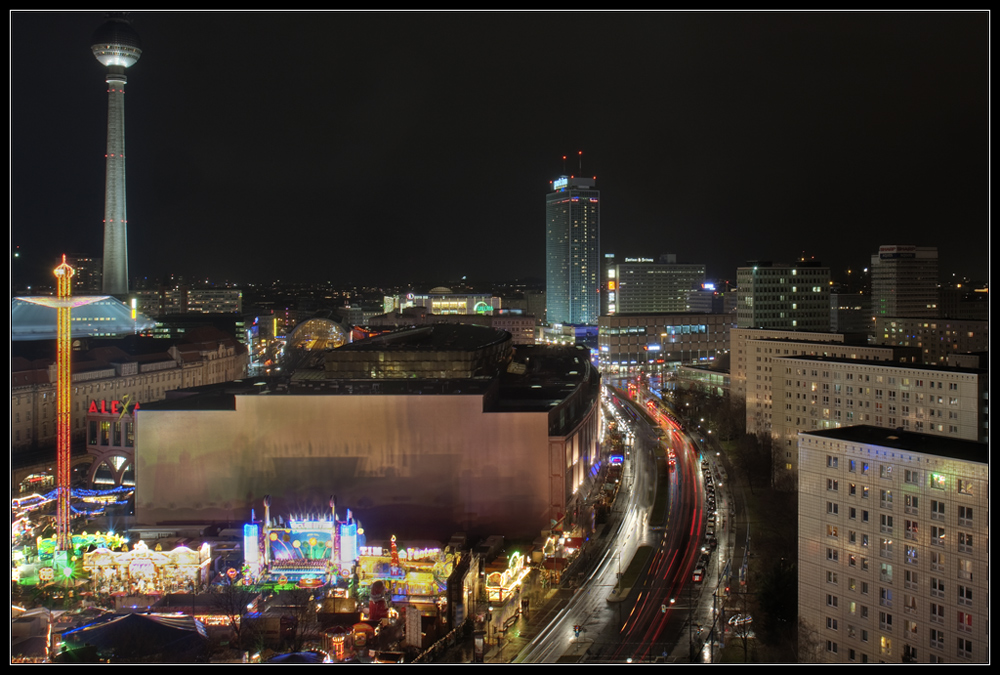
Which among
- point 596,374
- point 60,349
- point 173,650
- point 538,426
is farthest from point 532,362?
point 173,650

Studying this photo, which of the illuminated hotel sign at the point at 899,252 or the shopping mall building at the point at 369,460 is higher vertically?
the illuminated hotel sign at the point at 899,252

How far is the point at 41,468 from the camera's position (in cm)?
2070

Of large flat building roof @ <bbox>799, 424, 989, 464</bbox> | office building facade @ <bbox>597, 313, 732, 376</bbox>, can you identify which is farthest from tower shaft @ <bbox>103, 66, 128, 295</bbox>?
large flat building roof @ <bbox>799, 424, 989, 464</bbox>

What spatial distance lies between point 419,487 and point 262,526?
3.82 meters

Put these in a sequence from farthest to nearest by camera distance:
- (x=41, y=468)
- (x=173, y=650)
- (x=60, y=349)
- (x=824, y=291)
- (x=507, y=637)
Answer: (x=824, y=291) < (x=41, y=468) < (x=60, y=349) < (x=507, y=637) < (x=173, y=650)

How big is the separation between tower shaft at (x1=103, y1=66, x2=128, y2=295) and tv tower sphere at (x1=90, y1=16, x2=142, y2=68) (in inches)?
20.9

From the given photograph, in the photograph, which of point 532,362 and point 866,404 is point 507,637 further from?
point 532,362

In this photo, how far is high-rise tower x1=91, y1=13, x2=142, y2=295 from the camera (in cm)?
4191

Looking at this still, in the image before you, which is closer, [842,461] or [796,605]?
[842,461]

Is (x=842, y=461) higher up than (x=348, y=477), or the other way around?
(x=842, y=461)

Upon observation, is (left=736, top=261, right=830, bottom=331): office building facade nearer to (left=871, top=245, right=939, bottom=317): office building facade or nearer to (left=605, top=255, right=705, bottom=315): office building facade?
(left=871, top=245, right=939, bottom=317): office building facade

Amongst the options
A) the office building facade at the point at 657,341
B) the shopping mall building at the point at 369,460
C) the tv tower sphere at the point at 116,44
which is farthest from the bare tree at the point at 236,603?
the tv tower sphere at the point at 116,44

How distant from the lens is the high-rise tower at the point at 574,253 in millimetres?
77625

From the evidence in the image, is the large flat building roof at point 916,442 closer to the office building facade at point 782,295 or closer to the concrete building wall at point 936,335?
the concrete building wall at point 936,335
